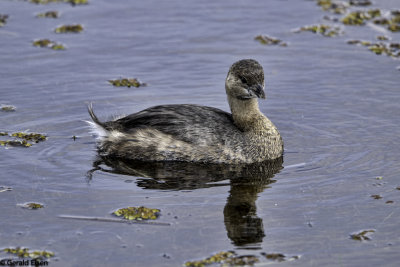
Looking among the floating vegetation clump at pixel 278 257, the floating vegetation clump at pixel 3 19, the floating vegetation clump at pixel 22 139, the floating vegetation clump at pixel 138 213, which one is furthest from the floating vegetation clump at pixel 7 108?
the floating vegetation clump at pixel 278 257

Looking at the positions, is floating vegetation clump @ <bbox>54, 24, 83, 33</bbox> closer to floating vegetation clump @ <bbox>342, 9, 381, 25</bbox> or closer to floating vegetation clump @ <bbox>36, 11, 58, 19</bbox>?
floating vegetation clump @ <bbox>36, 11, 58, 19</bbox>

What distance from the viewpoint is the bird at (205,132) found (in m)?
11.2

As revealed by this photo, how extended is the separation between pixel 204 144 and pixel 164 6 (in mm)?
7347

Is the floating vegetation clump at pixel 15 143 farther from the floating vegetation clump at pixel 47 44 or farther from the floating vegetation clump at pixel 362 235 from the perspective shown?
the floating vegetation clump at pixel 362 235

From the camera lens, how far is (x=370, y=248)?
830 cm

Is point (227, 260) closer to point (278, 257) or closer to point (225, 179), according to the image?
point (278, 257)

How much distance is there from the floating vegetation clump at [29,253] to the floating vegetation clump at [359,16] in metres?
10.8

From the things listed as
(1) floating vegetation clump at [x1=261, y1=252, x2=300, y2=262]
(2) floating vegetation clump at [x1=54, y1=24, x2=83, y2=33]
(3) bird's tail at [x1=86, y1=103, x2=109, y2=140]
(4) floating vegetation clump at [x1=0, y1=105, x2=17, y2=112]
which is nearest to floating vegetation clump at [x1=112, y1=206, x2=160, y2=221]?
(1) floating vegetation clump at [x1=261, y1=252, x2=300, y2=262]

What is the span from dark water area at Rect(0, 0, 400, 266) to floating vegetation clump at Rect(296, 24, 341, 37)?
7.1 inches

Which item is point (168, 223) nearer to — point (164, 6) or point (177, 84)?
point (177, 84)

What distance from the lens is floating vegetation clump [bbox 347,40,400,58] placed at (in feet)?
49.8

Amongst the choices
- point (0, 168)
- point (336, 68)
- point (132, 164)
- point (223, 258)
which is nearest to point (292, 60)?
point (336, 68)

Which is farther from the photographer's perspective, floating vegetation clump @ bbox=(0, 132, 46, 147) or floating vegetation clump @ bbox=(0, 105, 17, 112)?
floating vegetation clump @ bbox=(0, 105, 17, 112)

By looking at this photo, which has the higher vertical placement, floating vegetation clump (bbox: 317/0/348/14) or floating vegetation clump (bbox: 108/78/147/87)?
floating vegetation clump (bbox: 317/0/348/14)
